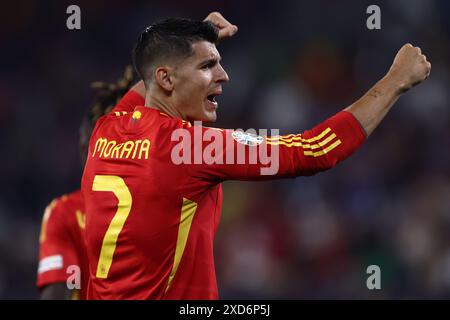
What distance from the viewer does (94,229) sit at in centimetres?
352

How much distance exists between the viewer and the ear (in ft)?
11.8

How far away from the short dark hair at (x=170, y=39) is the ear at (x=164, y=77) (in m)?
0.05

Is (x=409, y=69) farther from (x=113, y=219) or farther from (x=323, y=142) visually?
(x=113, y=219)

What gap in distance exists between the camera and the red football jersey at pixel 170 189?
321 cm

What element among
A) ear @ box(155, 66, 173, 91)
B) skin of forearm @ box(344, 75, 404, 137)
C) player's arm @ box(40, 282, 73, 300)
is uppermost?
ear @ box(155, 66, 173, 91)

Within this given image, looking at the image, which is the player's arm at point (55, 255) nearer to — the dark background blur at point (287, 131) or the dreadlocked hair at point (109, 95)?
the dreadlocked hair at point (109, 95)

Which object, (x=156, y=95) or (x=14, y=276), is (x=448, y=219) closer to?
(x=14, y=276)

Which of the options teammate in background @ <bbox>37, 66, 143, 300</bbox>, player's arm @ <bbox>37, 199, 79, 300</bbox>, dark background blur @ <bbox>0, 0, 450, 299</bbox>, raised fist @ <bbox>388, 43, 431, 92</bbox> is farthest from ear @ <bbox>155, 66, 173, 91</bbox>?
dark background blur @ <bbox>0, 0, 450, 299</bbox>

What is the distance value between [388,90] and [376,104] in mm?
78

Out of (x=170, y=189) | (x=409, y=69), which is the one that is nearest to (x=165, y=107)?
(x=170, y=189)

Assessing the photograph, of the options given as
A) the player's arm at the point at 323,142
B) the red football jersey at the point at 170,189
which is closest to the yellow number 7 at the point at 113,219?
the red football jersey at the point at 170,189

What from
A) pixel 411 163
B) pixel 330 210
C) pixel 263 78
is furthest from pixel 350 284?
pixel 263 78

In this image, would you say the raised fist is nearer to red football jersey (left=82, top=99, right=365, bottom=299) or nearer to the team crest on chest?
red football jersey (left=82, top=99, right=365, bottom=299)

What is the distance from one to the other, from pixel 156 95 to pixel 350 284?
4.71 m
